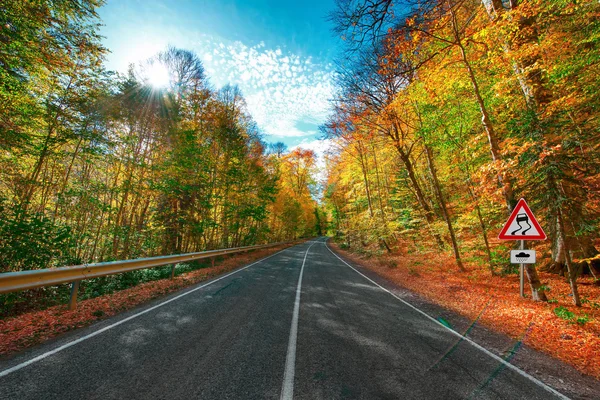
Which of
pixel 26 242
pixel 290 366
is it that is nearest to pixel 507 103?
pixel 290 366

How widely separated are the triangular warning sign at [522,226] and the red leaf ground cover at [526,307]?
173 cm

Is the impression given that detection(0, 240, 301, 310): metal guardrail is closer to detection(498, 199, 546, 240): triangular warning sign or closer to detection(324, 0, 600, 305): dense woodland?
detection(324, 0, 600, 305): dense woodland

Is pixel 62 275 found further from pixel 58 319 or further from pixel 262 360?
pixel 262 360

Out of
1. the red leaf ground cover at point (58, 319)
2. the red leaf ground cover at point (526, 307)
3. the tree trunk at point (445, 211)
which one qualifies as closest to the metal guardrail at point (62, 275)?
the red leaf ground cover at point (58, 319)

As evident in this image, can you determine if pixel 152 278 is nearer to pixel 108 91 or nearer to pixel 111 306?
pixel 111 306

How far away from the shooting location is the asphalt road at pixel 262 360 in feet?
7.88

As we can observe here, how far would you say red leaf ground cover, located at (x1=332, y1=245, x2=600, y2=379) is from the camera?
380 centimetres

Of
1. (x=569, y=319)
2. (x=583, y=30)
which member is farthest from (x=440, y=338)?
(x=583, y=30)

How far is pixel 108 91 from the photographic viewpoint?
8.86m

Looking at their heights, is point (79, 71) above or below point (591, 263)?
above

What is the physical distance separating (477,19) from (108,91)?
13.6 metres

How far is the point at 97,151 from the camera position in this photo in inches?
352

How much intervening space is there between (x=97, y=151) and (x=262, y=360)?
33.9 ft

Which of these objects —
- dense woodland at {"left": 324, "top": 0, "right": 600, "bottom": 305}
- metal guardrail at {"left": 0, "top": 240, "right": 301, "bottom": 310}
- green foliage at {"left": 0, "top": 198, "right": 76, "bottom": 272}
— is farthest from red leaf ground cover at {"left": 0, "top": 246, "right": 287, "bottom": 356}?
dense woodland at {"left": 324, "top": 0, "right": 600, "bottom": 305}
